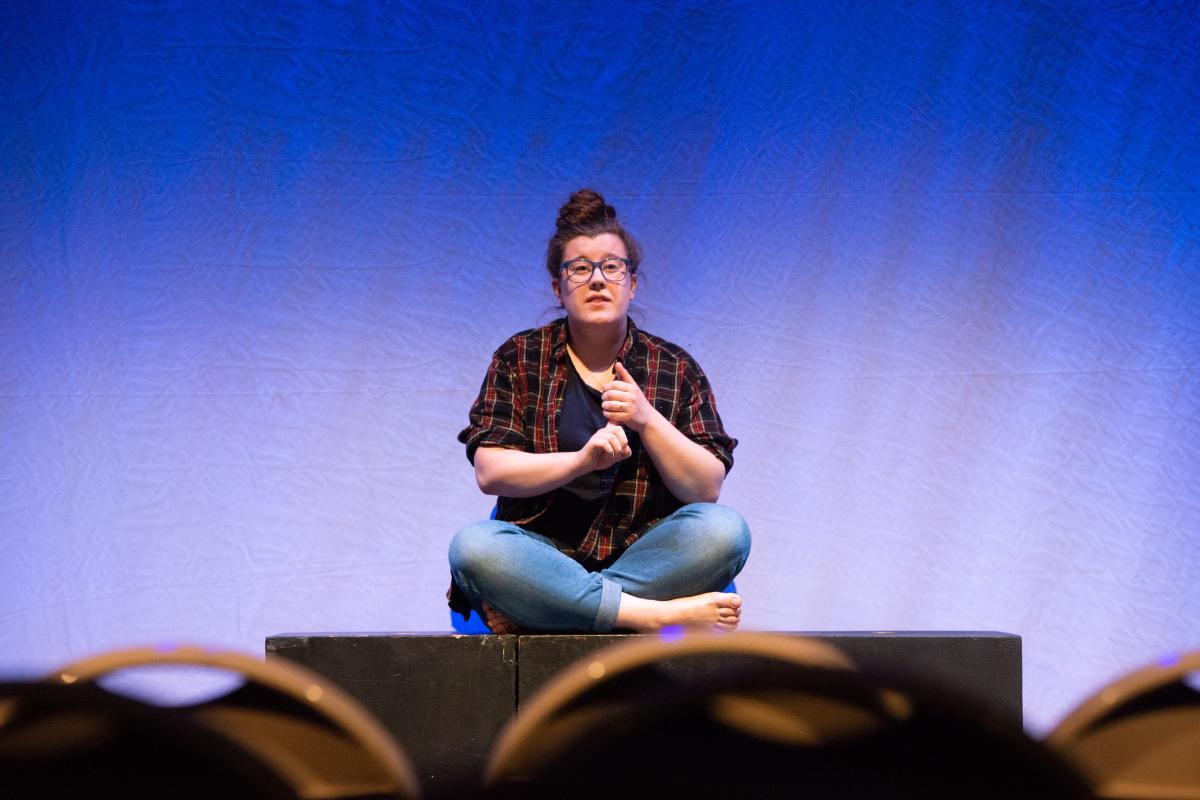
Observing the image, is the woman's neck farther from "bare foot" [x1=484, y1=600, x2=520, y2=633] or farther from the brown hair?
"bare foot" [x1=484, y1=600, x2=520, y2=633]

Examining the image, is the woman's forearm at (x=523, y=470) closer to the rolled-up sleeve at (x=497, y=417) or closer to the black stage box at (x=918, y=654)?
the rolled-up sleeve at (x=497, y=417)

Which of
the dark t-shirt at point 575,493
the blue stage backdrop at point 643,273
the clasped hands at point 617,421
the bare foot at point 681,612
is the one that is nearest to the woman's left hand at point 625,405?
the clasped hands at point 617,421

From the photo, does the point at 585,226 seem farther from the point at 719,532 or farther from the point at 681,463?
the point at 719,532

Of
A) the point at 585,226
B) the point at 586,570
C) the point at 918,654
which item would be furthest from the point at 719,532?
the point at 585,226

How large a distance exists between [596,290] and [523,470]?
13.5 inches

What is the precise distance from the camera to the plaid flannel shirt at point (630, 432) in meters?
1.89

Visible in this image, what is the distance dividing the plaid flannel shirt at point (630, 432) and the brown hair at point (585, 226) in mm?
135

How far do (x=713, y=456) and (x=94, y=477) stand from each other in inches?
53.0

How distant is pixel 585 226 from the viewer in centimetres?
197

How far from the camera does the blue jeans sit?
1710mm

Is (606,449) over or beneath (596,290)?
beneath

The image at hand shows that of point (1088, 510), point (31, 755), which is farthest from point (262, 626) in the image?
point (31, 755)

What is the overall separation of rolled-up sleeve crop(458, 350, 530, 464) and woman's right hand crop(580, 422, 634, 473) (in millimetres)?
201

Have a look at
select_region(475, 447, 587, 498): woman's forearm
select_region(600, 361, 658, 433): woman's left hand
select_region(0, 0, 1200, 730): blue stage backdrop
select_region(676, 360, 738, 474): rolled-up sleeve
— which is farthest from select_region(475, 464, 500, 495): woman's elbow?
select_region(0, 0, 1200, 730): blue stage backdrop
